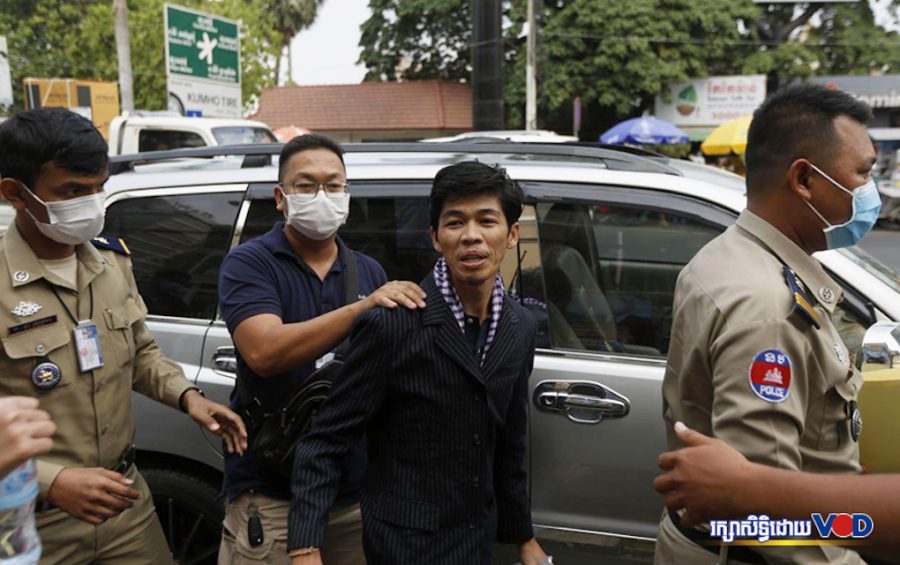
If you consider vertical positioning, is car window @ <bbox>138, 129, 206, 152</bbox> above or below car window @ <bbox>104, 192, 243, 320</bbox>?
above

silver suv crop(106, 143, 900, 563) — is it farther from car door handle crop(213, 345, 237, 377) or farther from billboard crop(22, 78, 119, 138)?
billboard crop(22, 78, 119, 138)

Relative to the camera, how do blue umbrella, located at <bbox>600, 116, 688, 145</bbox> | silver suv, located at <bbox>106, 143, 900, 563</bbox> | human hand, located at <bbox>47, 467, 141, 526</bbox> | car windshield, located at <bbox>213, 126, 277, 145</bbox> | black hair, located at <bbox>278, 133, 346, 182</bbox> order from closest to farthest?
1. human hand, located at <bbox>47, 467, 141, 526</bbox>
2. black hair, located at <bbox>278, 133, 346, 182</bbox>
3. silver suv, located at <bbox>106, 143, 900, 563</bbox>
4. car windshield, located at <bbox>213, 126, 277, 145</bbox>
5. blue umbrella, located at <bbox>600, 116, 688, 145</bbox>

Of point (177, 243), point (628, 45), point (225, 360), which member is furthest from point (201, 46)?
point (225, 360)

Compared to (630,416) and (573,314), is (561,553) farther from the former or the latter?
(573,314)

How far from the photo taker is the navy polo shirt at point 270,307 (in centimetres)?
218

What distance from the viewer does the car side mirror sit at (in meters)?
1.90

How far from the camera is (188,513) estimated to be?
2938mm

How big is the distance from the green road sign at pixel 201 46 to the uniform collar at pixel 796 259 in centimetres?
1666

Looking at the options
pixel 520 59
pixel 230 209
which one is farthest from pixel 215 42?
pixel 230 209

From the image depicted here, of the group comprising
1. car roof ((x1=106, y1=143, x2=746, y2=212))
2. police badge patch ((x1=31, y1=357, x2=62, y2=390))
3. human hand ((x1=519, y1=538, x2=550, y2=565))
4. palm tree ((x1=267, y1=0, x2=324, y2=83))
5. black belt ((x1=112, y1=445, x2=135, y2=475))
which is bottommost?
human hand ((x1=519, y1=538, x2=550, y2=565))

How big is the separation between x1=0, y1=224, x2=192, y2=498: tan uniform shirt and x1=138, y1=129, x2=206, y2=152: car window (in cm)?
998

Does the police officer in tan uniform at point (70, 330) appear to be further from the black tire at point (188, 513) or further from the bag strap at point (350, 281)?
the black tire at point (188, 513)

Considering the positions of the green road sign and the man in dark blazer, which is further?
the green road sign

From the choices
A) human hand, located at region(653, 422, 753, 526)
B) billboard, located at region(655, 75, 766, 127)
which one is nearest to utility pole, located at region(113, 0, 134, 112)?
human hand, located at region(653, 422, 753, 526)
